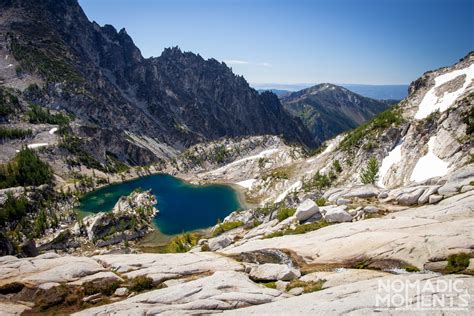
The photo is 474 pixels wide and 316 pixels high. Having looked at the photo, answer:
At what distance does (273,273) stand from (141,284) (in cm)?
1135

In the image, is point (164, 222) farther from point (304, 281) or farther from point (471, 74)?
point (471, 74)

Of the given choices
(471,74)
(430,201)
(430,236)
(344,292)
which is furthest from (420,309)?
(471,74)

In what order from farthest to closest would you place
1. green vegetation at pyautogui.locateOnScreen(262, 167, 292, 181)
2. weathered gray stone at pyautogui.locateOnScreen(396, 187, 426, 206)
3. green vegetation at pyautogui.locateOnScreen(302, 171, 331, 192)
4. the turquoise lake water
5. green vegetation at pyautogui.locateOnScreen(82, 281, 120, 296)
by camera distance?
green vegetation at pyautogui.locateOnScreen(262, 167, 292, 181) → the turquoise lake water → green vegetation at pyautogui.locateOnScreen(302, 171, 331, 192) → weathered gray stone at pyautogui.locateOnScreen(396, 187, 426, 206) → green vegetation at pyautogui.locateOnScreen(82, 281, 120, 296)

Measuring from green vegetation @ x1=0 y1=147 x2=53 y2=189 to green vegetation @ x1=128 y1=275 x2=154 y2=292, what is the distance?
176 meters

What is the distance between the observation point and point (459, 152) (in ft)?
269

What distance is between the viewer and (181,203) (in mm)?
154125

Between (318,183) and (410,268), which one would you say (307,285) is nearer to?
(410,268)

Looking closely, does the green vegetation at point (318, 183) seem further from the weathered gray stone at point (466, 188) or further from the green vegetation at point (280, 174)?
the weathered gray stone at point (466, 188)

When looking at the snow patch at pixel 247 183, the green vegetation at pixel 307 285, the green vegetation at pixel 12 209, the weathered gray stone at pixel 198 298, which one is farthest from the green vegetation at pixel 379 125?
the green vegetation at pixel 12 209

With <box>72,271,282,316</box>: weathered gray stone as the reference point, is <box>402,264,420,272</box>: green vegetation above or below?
above

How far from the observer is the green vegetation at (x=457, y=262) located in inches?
855

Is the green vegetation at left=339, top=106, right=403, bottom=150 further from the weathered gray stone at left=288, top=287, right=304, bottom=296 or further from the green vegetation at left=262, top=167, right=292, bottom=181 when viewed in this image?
the weathered gray stone at left=288, top=287, right=304, bottom=296

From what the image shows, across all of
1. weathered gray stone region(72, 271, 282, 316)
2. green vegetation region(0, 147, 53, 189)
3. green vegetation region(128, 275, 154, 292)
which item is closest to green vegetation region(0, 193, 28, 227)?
green vegetation region(0, 147, 53, 189)

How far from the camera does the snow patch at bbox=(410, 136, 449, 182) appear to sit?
83.1 meters
